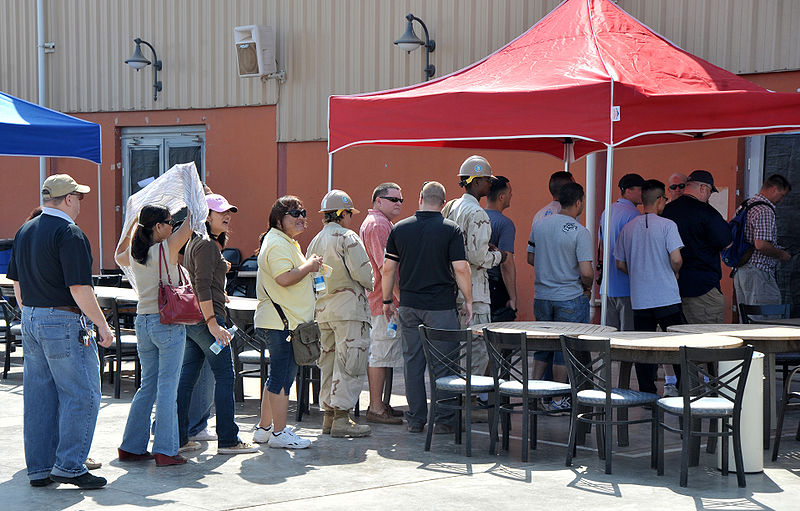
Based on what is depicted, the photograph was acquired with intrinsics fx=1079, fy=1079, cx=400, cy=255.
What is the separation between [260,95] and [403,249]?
7.57 m

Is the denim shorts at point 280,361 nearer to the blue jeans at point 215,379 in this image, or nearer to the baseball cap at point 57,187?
the blue jeans at point 215,379

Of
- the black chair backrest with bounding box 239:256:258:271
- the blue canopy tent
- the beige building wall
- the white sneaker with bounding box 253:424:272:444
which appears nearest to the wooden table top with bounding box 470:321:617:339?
the white sneaker with bounding box 253:424:272:444

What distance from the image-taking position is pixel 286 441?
23.2 ft

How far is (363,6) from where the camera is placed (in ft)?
45.0

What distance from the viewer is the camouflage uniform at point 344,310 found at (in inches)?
294

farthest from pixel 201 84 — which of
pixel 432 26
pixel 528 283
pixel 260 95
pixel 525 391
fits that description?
pixel 525 391

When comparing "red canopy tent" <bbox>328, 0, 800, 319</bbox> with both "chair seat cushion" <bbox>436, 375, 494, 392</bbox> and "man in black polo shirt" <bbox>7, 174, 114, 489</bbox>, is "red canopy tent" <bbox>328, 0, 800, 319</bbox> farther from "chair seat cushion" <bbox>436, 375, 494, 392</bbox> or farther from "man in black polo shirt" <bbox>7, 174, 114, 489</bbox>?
"man in black polo shirt" <bbox>7, 174, 114, 489</bbox>

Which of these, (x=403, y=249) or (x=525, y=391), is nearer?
(x=525, y=391)

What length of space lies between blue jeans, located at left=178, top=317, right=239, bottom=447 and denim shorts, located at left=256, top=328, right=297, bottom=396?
0.30 meters

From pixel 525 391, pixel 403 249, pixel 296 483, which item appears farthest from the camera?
pixel 403 249

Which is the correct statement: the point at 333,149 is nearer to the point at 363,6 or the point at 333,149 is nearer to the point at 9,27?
the point at 363,6

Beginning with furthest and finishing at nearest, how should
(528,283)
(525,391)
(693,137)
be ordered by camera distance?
(528,283) < (693,137) < (525,391)

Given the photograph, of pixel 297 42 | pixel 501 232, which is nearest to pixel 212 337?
pixel 501 232

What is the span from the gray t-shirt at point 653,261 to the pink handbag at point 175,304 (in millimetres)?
3613
